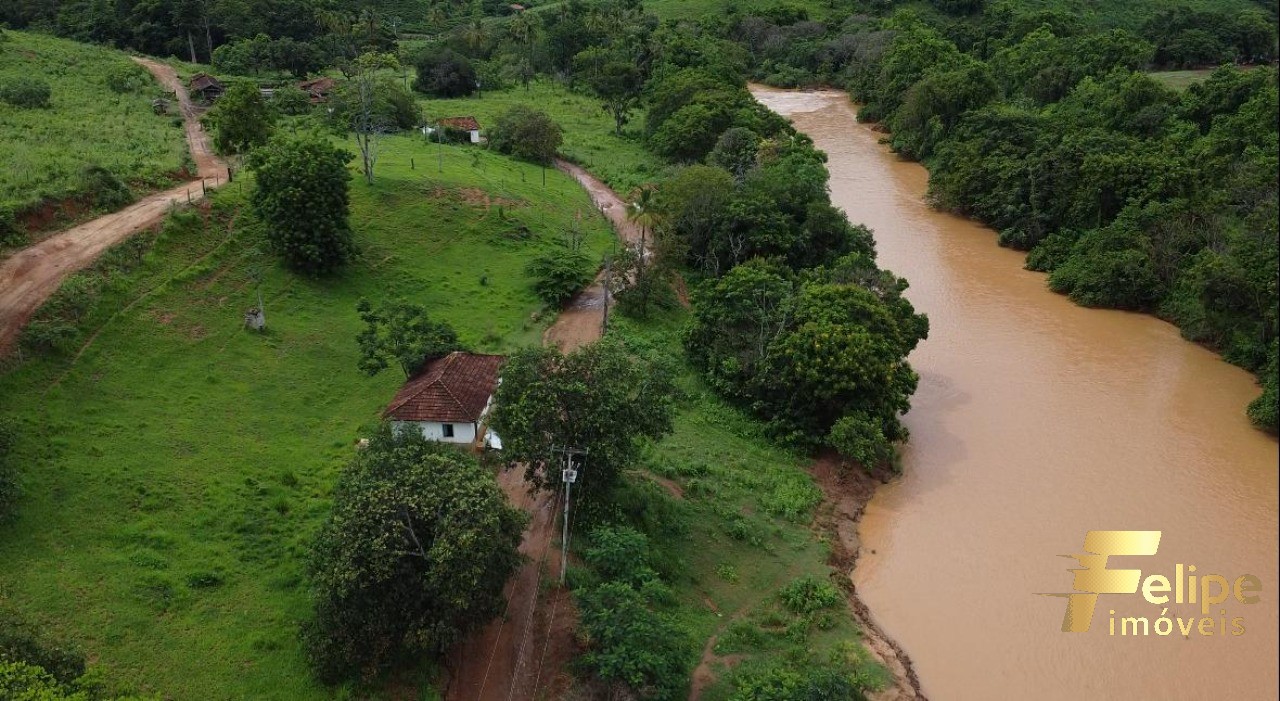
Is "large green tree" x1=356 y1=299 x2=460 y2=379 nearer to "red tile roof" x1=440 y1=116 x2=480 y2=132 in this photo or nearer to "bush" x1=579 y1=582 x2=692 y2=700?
"bush" x1=579 y1=582 x2=692 y2=700

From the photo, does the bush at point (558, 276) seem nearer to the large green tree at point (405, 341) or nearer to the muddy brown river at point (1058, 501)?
the large green tree at point (405, 341)

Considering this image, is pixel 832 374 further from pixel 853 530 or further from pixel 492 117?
pixel 492 117

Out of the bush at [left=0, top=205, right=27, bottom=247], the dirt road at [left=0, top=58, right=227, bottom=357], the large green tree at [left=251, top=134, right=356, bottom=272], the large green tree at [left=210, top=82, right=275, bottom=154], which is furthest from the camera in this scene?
the large green tree at [left=210, top=82, right=275, bottom=154]

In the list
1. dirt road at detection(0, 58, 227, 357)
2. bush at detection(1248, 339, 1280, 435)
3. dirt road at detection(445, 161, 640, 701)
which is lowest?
dirt road at detection(445, 161, 640, 701)

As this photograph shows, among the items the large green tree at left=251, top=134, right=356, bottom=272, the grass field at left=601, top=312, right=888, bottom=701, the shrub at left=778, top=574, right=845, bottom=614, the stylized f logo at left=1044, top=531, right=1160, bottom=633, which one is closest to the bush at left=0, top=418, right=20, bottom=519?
the large green tree at left=251, top=134, right=356, bottom=272

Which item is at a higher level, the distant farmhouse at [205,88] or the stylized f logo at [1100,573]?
the distant farmhouse at [205,88]

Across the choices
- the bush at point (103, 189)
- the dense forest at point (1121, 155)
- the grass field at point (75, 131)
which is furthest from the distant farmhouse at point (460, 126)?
the dense forest at point (1121, 155)

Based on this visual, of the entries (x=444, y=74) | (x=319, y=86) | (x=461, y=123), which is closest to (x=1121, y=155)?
(x=461, y=123)
